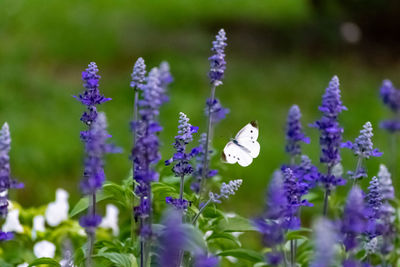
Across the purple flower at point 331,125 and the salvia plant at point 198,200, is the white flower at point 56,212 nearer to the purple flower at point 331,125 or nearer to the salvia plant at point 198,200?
the salvia plant at point 198,200

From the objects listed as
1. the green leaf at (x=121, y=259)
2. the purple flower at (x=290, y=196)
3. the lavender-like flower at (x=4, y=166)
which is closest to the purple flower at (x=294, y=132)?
the purple flower at (x=290, y=196)

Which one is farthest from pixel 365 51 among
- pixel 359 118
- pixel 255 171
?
Result: pixel 255 171

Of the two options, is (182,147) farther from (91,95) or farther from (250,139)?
(250,139)

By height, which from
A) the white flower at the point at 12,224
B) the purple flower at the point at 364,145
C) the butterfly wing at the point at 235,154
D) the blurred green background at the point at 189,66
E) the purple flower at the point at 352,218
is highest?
the blurred green background at the point at 189,66

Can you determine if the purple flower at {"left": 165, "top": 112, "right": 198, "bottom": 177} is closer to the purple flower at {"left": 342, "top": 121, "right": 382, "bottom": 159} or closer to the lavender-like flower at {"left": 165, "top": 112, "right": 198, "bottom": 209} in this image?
the lavender-like flower at {"left": 165, "top": 112, "right": 198, "bottom": 209}

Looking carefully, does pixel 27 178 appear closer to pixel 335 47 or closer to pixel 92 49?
pixel 92 49

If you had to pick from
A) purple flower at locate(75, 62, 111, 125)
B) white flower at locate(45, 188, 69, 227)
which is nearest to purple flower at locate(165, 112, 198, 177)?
purple flower at locate(75, 62, 111, 125)

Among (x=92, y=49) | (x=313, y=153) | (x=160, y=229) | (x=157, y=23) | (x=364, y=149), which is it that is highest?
(x=157, y=23)
